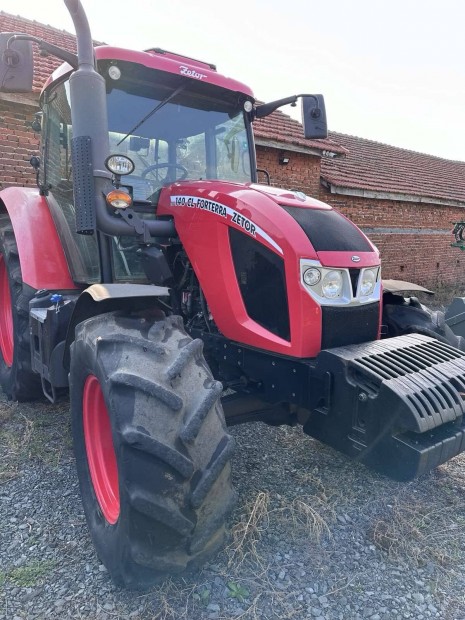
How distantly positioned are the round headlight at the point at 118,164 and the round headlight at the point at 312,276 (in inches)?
39.4

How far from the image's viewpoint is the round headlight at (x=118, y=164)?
2.33 meters

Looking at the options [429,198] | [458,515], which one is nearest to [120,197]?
[458,515]

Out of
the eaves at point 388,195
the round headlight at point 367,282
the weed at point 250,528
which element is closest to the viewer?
the weed at point 250,528

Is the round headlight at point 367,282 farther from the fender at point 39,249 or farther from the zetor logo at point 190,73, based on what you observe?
the fender at point 39,249

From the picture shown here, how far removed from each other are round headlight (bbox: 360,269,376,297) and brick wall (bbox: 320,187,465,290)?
8.16m

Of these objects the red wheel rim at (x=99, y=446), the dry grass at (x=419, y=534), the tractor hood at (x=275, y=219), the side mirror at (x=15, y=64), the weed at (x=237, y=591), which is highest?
the side mirror at (x=15, y=64)

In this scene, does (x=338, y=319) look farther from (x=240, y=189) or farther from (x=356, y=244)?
(x=240, y=189)

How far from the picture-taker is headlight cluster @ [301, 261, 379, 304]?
7.39 feet

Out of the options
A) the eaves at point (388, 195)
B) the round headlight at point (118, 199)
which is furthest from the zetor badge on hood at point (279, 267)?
the eaves at point (388, 195)

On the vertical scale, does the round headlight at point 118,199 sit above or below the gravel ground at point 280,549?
above

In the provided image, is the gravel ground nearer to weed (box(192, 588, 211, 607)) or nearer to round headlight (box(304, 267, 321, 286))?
weed (box(192, 588, 211, 607))

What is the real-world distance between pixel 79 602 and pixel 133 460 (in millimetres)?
674

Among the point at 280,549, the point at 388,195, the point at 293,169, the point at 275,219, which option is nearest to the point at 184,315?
the point at 275,219

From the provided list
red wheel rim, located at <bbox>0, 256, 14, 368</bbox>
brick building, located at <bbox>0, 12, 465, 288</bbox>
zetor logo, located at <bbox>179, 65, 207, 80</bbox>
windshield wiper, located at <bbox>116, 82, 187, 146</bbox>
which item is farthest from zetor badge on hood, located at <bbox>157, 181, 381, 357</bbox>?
brick building, located at <bbox>0, 12, 465, 288</bbox>
